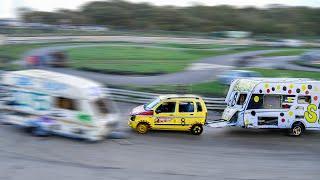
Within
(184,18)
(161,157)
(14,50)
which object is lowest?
(161,157)

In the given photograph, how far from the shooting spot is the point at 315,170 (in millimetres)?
14547

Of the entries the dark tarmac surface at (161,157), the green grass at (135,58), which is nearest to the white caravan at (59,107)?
the dark tarmac surface at (161,157)

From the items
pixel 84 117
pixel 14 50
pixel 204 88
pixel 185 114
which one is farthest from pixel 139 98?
pixel 14 50

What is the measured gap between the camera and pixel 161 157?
15195 millimetres

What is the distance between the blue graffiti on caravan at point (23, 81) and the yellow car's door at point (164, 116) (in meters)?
4.74

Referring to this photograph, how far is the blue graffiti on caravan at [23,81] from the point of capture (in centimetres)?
1731

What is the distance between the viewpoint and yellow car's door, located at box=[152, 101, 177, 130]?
18406 mm

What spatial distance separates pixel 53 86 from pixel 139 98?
9.09m

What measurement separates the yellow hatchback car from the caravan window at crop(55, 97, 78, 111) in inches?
106

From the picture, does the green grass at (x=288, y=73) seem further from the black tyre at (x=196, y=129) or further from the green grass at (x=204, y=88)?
the black tyre at (x=196, y=129)

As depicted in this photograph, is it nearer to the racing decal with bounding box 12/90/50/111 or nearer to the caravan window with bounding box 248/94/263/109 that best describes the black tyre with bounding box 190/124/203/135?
the caravan window with bounding box 248/94/263/109

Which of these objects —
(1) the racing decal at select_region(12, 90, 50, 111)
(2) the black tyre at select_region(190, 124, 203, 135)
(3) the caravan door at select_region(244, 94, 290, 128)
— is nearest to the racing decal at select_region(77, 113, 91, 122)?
(1) the racing decal at select_region(12, 90, 50, 111)

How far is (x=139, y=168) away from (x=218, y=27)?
2361 inches

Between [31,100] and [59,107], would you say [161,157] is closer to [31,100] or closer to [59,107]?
[59,107]
